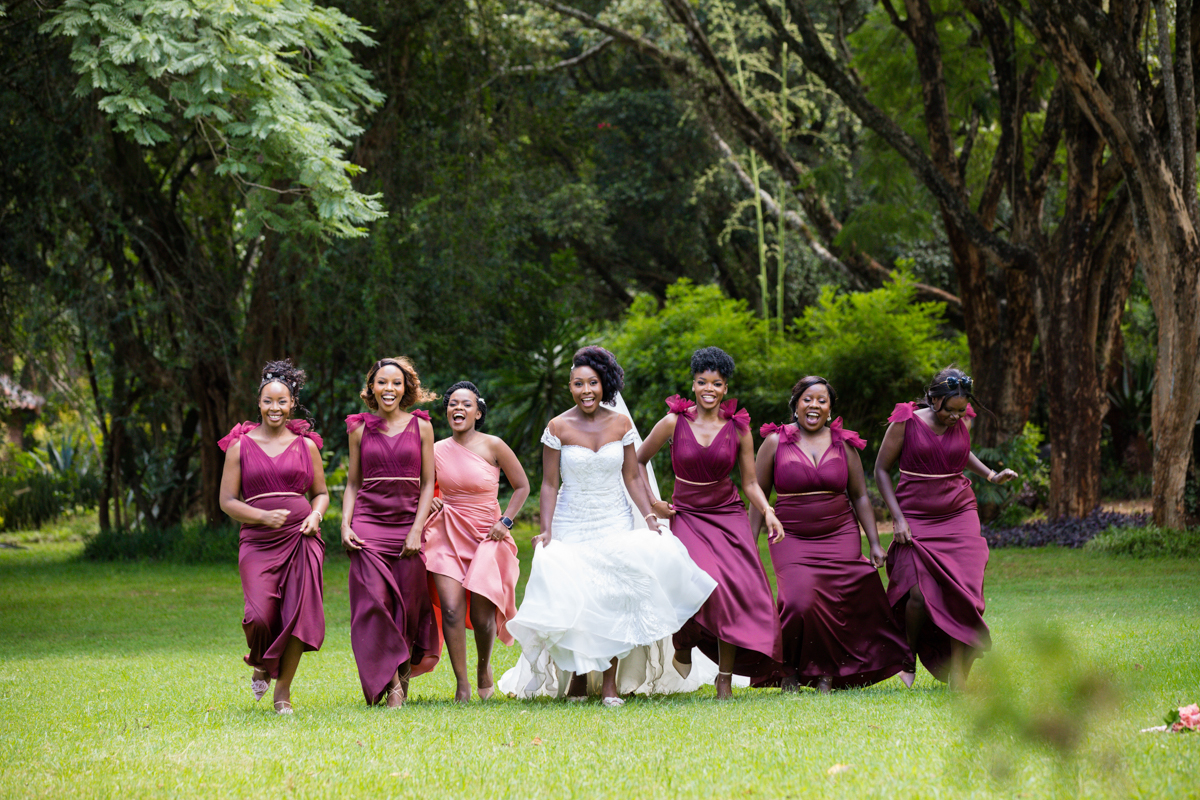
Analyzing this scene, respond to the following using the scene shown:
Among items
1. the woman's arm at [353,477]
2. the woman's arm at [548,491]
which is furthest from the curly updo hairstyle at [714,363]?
the woman's arm at [353,477]

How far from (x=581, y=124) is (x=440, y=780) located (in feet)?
74.8

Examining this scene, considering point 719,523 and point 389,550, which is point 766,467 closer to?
point 719,523

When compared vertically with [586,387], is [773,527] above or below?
below

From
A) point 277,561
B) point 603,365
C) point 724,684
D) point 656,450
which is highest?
point 603,365

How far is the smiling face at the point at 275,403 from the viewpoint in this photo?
6.64m

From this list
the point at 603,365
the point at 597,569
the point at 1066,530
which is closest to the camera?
the point at 597,569

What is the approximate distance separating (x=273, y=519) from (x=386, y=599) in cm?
81

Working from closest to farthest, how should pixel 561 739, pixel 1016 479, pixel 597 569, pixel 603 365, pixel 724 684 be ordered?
pixel 561 739
pixel 597 569
pixel 724 684
pixel 603 365
pixel 1016 479

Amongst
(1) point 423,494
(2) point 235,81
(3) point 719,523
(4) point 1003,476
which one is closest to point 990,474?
(4) point 1003,476

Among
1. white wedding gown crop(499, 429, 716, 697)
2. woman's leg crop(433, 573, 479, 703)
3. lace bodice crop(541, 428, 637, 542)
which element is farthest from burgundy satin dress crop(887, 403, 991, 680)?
woman's leg crop(433, 573, 479, 703)

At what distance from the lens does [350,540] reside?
666 cm

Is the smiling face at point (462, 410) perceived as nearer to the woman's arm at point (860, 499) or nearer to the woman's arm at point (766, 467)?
the woman's arm at point (766, 467)

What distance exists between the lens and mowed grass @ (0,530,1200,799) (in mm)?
3922

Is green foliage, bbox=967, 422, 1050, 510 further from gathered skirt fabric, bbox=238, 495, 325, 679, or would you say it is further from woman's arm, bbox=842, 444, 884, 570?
gathered skirt fabric, bbox=238, 495, 325, 679
